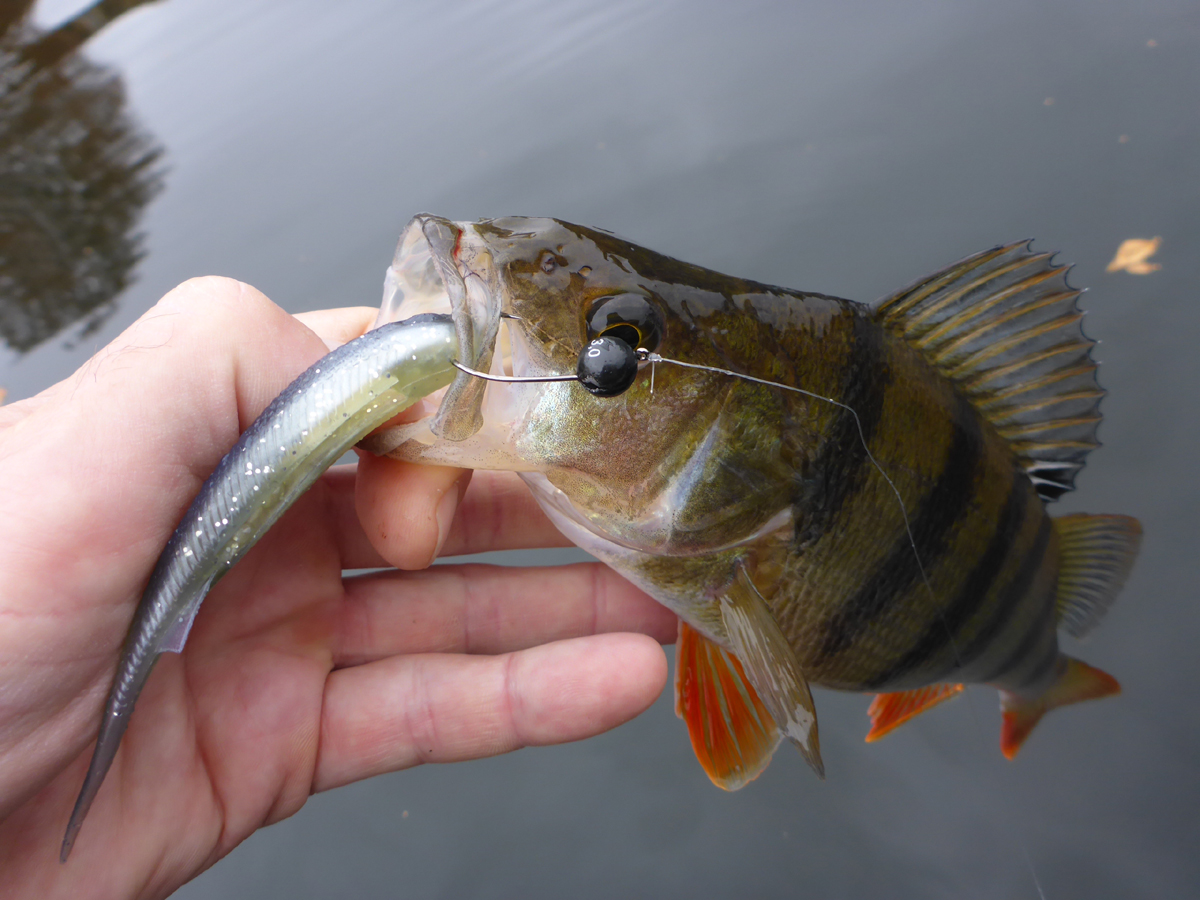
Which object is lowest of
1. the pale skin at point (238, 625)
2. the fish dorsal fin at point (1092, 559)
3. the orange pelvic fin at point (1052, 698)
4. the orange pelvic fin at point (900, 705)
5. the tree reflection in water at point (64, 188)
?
the orange pelvic fin at point (1052, 698)

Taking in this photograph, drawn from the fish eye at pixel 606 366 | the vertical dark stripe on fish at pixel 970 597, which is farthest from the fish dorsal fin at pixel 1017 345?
the fish eye at pixel 606 366

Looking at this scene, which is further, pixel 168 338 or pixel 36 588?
pixel 168 338

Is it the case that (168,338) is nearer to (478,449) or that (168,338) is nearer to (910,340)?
(478,449)

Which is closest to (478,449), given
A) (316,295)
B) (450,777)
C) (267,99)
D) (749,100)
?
(450,777)

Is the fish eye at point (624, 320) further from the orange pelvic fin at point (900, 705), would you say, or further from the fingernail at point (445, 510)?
the orange pelvic fin at point (900, 705)

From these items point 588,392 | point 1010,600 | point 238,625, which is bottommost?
point 1010,600

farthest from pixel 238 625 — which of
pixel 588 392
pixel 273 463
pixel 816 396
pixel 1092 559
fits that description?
pixel 1092 559

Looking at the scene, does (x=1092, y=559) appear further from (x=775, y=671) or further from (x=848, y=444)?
(x=775, y=671)
